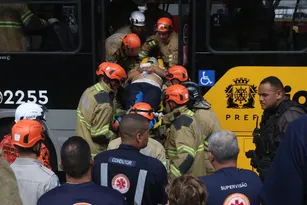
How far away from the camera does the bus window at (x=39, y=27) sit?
6297 millimetres

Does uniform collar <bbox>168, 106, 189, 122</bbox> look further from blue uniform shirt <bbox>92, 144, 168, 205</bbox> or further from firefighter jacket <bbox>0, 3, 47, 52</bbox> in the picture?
firefighter jacket <bbox>0, 3, 47, 52</bbox>

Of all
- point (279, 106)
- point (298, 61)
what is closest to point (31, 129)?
point (279, 106)

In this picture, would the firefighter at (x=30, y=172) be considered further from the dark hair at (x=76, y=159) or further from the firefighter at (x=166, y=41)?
the firefighter at (x=166, y=41)

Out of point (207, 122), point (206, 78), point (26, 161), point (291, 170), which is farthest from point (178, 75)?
point (291, 170)

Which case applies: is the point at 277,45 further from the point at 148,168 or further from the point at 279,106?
the point at 148,168

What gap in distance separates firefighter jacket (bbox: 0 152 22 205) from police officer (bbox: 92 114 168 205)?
1.13m

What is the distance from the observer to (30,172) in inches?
136

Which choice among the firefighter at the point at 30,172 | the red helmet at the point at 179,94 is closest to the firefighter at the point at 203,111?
the red helmet at the point at 179,94

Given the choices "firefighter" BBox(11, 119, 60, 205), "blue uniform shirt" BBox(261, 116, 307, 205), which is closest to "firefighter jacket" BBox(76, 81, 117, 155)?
"firefighter" BBox(11, 119, 60, 205)

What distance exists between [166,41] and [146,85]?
3.55 ft

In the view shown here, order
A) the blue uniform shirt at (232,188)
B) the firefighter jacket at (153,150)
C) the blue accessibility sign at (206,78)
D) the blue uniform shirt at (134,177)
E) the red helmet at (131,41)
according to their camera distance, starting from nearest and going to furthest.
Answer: the blue uniform shirt at (232,188), the blue uniform shirt at (134,177), the firefighter jacket at (153,150), the blue accessibility sign at (206,78), the red helmet at (131,41)

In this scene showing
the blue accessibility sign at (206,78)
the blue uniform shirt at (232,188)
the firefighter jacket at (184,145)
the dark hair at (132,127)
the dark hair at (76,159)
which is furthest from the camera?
the blue accessibility sign at (206,78)

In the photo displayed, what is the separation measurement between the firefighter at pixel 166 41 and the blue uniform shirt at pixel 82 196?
12.6 ft

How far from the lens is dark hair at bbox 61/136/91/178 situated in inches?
122
